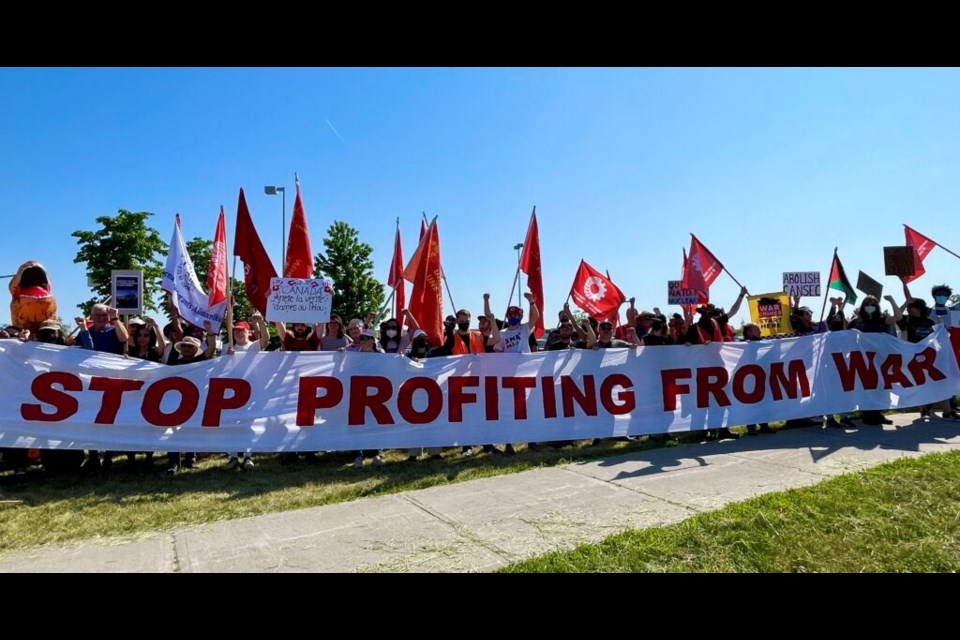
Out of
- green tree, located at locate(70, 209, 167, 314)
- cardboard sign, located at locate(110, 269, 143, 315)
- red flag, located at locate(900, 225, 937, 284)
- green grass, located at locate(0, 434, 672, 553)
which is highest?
green tree, located at locate(70, 209, 167, 314)

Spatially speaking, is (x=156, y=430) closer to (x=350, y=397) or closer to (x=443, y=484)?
(x=350, y=397)

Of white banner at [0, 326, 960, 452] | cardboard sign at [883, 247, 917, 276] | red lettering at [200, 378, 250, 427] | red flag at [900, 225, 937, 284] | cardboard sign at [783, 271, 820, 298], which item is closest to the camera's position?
white banner at [0, 326, 960, 452]

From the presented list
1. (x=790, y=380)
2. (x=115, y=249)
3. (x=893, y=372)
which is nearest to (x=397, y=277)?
(x=790, y=380)

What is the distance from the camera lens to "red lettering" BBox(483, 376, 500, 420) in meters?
6.98

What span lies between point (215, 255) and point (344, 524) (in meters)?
5.48

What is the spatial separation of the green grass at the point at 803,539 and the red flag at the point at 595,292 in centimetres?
663

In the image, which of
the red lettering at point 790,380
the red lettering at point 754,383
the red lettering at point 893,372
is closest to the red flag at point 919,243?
the red lettering at point 893,372

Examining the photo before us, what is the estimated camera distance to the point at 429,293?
8742 millimetres

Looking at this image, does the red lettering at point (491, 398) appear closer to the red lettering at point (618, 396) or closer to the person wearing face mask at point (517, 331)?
the person wearing face mask at point (517, 331)

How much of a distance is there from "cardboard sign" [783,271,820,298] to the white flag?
47.0 feet

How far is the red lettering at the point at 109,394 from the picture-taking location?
5.97m

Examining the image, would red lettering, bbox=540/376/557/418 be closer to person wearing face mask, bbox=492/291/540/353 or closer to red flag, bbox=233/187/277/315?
person wearing face mask, bbox=492/291/540/353

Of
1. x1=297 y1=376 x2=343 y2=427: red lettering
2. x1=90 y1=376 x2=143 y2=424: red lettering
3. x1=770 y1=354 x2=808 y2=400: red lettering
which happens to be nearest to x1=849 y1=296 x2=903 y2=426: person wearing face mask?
x1=770 y1=354 x2=808 y2=400: red lettering

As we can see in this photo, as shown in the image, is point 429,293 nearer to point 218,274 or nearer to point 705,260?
point 218,274
